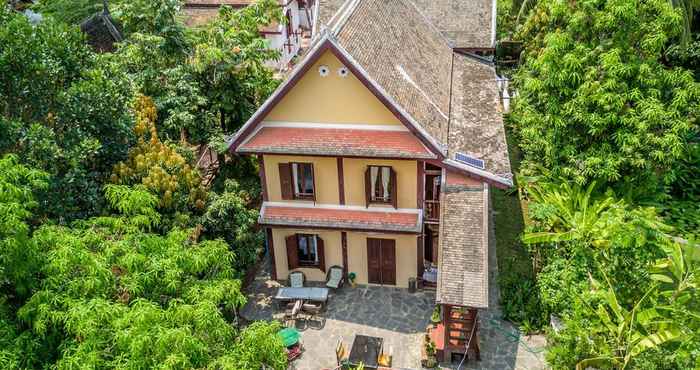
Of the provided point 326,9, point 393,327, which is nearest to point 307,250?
point 393,327

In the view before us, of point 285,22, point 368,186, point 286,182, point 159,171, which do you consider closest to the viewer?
point 159,171

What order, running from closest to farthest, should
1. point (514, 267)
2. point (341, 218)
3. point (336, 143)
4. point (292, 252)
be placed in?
point (336, 143), point (341, 218), point (292, 252), point (514, 267)

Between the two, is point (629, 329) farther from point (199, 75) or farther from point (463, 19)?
point (463, 19)

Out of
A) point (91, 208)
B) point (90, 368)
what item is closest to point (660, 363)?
point (90, 368)

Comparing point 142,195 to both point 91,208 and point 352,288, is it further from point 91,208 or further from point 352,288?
point 352,288

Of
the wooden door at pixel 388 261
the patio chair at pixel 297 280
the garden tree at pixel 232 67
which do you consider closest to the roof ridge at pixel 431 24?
the garden tree at pixel 232 67

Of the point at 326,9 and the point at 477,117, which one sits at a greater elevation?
the point at 326,9
